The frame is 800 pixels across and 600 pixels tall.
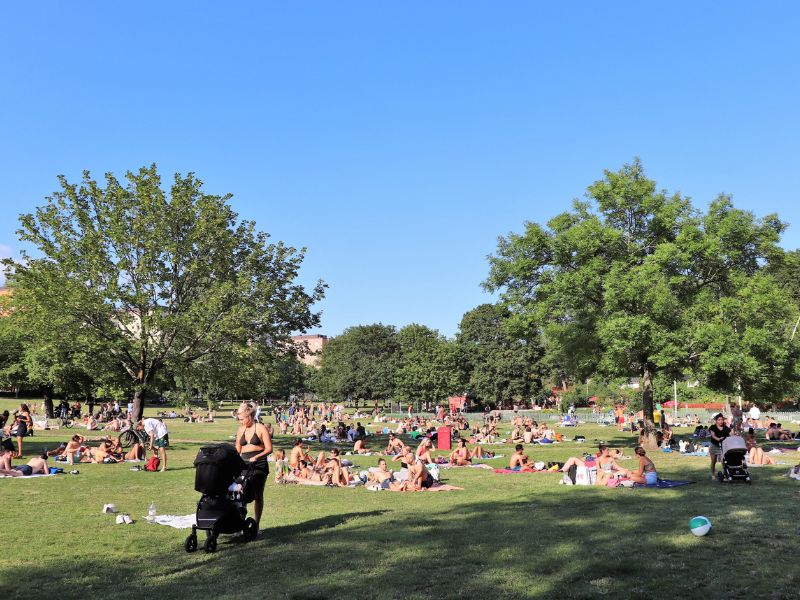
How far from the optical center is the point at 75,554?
9031 mm

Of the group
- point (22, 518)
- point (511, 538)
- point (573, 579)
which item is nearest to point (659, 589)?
point (573, 579)

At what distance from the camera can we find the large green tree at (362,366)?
10344 centimetres

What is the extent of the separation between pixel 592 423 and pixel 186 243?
39.8 meters

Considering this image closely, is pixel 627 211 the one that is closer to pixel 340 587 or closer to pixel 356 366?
pixel 340 587

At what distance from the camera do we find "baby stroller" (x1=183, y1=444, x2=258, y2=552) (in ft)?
29.6

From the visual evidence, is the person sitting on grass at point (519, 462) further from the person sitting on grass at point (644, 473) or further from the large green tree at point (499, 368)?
the large green tree at point (499, 368)

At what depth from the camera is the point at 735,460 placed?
17.0 metres

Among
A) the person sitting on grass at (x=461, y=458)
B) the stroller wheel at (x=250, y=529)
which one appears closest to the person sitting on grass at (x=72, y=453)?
the person sitting on grass at (x=461, y=458)

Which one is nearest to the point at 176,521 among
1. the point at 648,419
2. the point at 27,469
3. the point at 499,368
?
the point at 27,469

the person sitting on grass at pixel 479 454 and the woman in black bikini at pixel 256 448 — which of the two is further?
the person sitting on grass at pixel 479 454

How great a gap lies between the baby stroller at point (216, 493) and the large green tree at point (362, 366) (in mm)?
89238

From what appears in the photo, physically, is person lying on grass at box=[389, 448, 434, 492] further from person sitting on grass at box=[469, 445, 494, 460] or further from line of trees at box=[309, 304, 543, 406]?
line of trees at box=[309, 304, 543, 406]

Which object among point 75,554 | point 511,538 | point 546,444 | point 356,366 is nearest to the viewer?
point 75,554

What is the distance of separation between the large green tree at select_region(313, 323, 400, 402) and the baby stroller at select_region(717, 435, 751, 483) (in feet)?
269
